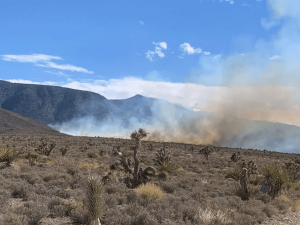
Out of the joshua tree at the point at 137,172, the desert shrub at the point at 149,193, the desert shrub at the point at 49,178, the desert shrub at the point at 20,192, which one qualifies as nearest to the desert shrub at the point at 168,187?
the joshua tree at the point at 137,172

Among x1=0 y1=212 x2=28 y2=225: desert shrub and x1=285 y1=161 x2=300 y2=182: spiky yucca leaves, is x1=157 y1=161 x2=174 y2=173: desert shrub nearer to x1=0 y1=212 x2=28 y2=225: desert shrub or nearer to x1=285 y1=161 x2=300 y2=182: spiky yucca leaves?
x1=285 y1=161 x2=300 y2=182: spiky yucca leaves

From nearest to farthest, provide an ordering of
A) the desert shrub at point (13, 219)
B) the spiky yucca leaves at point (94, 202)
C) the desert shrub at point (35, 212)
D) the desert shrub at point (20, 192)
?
the desert shrub at point (13, 219)
the spiky yucca leaves at point (94, 202)
the desert shrub at point (35, 212)
the desert shrub at point (20, 192)

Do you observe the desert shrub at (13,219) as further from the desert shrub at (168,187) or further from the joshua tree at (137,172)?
the desert shrub at (168,187)

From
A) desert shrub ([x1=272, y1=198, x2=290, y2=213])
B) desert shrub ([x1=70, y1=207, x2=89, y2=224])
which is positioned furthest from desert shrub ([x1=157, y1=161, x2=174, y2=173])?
desert shrub ([x1=70, y1=207, x2=89, y2=224])

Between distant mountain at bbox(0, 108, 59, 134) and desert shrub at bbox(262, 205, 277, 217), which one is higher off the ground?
desert shrub at bbox(262, 205, 277, 217)

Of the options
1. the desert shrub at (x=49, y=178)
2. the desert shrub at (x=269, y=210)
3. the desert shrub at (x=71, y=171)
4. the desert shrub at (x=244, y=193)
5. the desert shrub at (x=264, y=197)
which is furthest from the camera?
the desert shrub at (x=71, y=171)

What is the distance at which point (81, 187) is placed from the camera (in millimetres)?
12805

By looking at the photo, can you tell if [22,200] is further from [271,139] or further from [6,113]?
[271,139]

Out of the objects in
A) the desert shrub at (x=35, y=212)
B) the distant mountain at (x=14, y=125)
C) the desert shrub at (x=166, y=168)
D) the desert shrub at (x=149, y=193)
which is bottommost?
the distant mountain at (x=14, y=125)

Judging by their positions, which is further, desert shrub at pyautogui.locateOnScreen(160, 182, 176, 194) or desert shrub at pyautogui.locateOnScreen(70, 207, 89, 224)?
desert shrub at pyautogui.locateOnScreen(160, 182, 176, 194)

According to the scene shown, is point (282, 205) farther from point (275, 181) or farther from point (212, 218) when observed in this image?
point (212, 218)

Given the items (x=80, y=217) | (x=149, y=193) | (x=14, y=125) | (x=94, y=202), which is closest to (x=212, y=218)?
(x=149, y=193)

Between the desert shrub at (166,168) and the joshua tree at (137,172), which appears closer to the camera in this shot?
the joshua tree at (137,172)

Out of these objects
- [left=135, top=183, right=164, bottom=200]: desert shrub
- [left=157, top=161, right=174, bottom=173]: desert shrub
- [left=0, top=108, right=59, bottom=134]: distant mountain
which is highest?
[left=135, top=183, right=164, bottom=200]: desert shrub
